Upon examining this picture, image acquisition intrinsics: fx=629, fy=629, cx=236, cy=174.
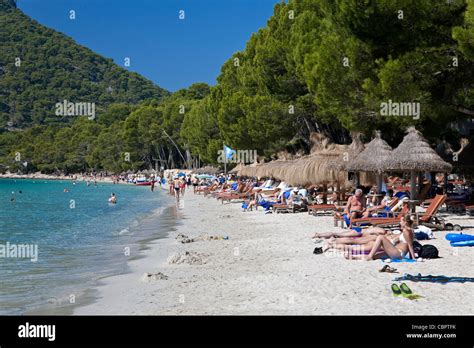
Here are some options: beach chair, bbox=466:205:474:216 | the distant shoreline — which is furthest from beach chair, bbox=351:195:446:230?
the distant shoreline

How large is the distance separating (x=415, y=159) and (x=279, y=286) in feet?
29.5

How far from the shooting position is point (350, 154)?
74.0 feet

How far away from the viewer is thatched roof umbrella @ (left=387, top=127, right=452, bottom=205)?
16.6 meters

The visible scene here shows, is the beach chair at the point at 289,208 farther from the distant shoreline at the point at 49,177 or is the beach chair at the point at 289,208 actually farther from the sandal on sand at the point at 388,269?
the distant shoreline at the point at 49,177

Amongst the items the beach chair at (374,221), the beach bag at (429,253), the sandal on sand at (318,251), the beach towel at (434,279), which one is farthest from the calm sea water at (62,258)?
the beach bag at (429,253)

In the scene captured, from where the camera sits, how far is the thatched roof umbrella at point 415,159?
1658 centimetres

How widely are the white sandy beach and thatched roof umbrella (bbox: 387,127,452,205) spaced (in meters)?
2.47

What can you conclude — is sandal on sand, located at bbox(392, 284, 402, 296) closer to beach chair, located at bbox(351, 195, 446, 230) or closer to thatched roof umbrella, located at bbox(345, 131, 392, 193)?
beach chair, located at bbox(351, 195, 446, 230)

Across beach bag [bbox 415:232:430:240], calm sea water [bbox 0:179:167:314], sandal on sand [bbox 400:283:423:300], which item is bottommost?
calm sea water [bbox 0:179:167:314]

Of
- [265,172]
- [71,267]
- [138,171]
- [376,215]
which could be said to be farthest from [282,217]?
[138,171]

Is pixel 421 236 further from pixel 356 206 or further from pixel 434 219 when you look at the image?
pixel 356 206
